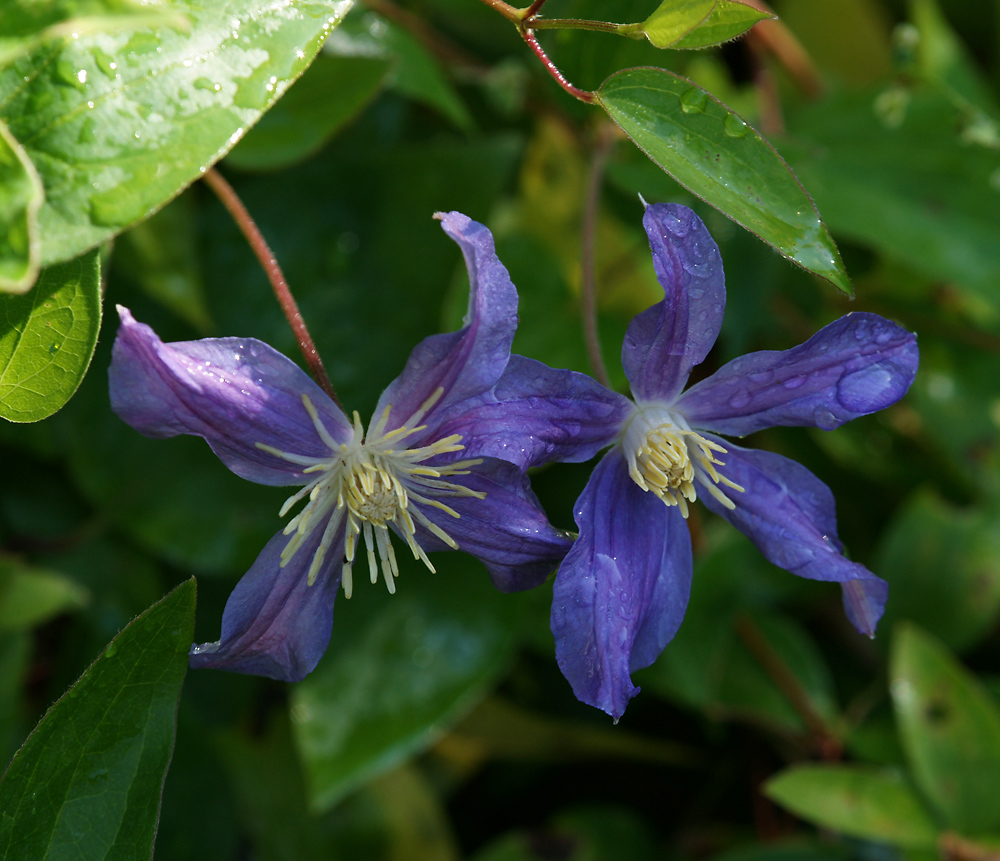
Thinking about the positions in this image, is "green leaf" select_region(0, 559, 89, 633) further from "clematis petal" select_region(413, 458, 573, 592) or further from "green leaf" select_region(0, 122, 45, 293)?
"green leaf" select_region(0, 122, 45, 293)

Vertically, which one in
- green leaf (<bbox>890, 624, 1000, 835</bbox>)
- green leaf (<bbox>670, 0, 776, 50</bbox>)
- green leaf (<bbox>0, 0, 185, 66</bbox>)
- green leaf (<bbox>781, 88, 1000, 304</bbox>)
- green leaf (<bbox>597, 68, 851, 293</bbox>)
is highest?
green leaf (<bbox>0, 0, 185, 66</bbox>)

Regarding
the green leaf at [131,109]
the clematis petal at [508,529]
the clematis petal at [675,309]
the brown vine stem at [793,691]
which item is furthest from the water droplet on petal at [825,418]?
the brown vine stem at [793,691]

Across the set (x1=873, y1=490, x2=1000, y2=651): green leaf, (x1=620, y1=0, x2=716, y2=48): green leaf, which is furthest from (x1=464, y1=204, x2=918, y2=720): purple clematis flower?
(x1=873, y1=490, x2=1000, y2=651): green leaf

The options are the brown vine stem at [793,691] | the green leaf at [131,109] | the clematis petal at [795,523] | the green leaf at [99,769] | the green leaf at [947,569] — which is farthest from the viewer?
the green leaf at [947,569]

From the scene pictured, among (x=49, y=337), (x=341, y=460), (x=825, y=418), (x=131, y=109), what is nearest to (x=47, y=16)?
(x=131, y=109)

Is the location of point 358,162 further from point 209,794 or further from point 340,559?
point 209,794

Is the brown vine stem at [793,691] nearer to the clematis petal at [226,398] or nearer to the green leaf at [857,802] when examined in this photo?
the green leaf at [857,802]
